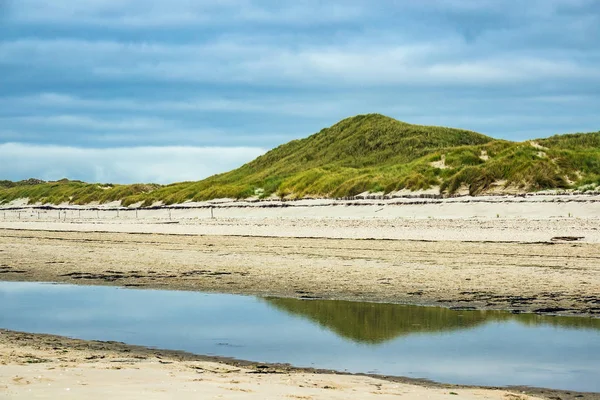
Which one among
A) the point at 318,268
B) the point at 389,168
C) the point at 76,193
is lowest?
the point at 318,268

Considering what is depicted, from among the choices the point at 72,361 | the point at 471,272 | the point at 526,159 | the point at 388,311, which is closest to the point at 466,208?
the point at 526,159

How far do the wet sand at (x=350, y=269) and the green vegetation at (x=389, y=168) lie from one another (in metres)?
14.9

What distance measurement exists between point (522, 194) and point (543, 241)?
11885mm

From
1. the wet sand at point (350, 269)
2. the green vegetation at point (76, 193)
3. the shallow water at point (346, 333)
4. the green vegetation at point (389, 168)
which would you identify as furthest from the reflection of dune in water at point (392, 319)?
the green vegetation at point (76, 193)

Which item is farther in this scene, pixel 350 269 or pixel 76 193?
pixel 76 193

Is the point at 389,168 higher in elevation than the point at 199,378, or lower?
higher

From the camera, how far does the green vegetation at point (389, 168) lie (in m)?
39.7

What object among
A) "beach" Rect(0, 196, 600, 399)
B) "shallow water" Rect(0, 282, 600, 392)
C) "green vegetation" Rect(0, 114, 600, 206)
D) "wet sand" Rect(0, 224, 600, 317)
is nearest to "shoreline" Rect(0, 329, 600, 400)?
"beach" Rect(0, 196, 600, 399)

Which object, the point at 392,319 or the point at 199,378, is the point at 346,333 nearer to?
the point at 392,319

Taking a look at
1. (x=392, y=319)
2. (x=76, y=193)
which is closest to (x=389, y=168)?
(x=392, y=319)

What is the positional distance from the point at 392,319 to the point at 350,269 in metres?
6.52

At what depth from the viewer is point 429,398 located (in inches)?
273

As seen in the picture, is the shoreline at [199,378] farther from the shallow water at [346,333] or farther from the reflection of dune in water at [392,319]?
the reflection of dune in water at [392,319]

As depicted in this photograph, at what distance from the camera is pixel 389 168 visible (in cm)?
5459
